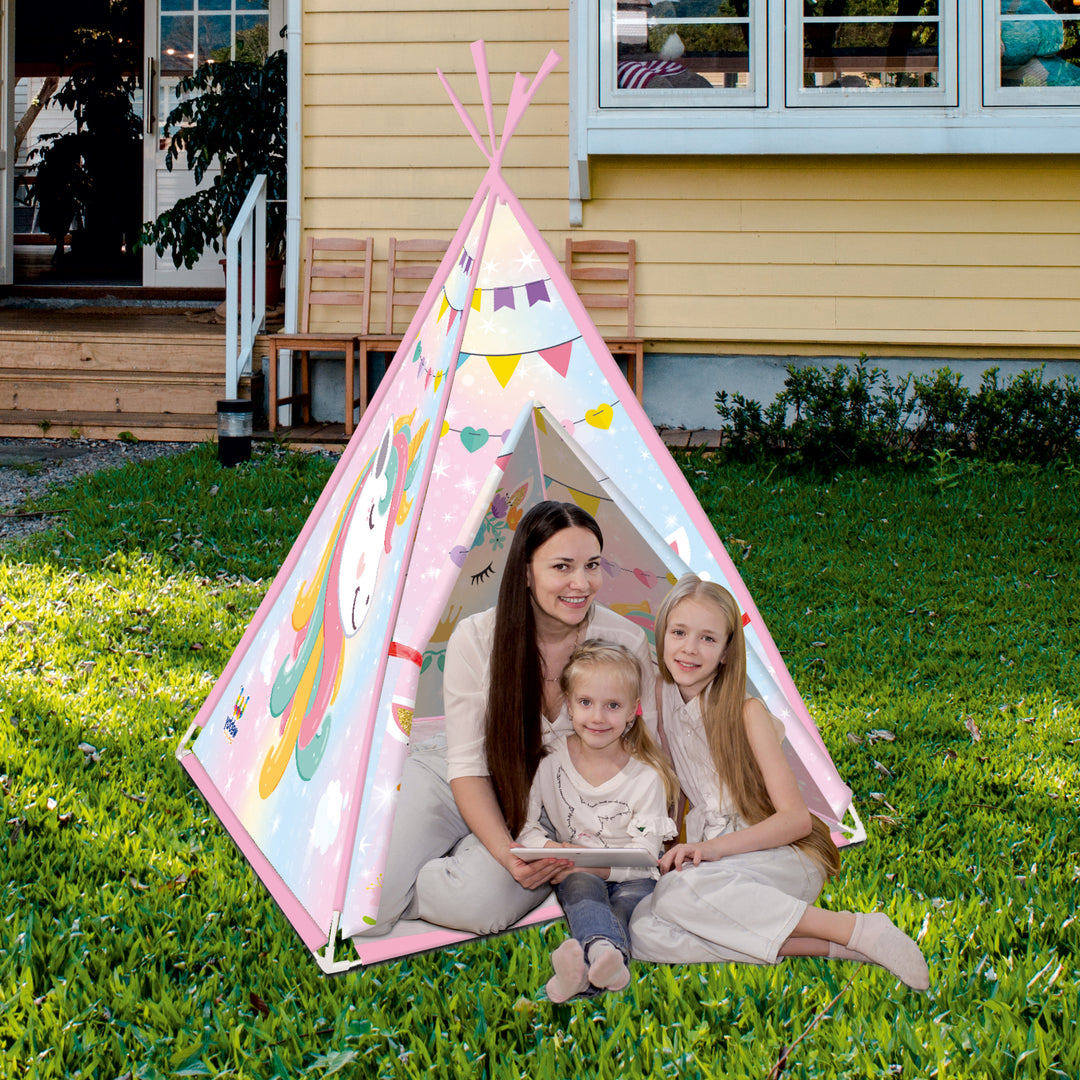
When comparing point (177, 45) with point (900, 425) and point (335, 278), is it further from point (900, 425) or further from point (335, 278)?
point (900, 425)

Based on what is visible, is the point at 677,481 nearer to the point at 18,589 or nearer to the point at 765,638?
the point at 765,638

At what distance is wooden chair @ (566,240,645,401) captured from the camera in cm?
865

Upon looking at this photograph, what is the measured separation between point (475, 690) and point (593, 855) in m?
0.52

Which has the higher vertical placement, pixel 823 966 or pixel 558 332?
pixel 558 332

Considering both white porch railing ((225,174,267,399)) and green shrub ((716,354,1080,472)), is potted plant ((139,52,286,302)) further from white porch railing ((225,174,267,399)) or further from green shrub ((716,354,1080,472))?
green shrub ((716,354,1080,472))

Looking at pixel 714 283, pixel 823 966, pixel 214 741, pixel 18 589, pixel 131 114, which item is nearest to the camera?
pixel 823 966

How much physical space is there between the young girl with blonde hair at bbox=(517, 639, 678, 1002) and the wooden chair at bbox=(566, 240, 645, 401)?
5.75 metres

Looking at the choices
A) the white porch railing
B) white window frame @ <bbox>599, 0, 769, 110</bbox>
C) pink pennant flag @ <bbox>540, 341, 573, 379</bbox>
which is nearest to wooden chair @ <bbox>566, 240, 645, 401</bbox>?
white window frame @ <bbox>599, 0, 769, 110</bbox>

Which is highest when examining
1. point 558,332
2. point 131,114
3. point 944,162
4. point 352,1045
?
point 131,114

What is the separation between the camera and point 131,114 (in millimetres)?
12922

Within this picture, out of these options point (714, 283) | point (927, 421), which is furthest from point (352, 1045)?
point (714, 283)

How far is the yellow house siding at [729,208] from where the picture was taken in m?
8.45

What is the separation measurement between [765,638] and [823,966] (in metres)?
0.91

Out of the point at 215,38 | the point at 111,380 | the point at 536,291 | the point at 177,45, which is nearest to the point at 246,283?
the point at 111,380
